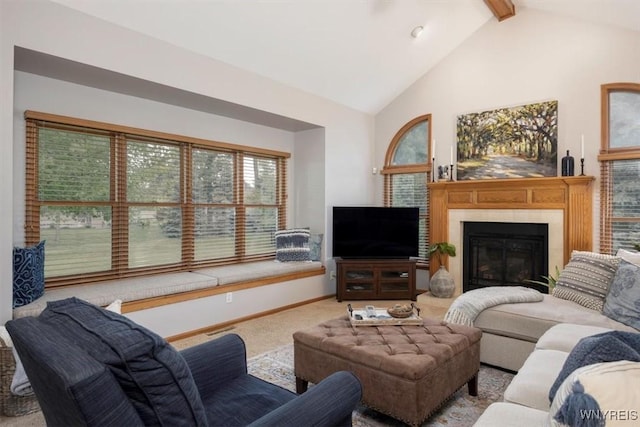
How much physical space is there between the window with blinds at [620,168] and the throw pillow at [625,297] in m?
1.68

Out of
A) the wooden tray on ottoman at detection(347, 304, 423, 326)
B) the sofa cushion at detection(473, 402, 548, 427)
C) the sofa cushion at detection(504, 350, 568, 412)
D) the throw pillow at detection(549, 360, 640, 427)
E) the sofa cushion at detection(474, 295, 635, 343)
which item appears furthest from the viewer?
the sofa cushion at detection(474, 295, 635, 343)

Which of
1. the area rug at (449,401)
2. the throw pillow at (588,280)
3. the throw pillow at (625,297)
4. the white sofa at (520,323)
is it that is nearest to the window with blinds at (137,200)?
the area rug at (449,401)

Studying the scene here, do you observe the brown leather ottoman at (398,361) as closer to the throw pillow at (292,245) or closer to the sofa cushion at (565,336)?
the sofa cushion at (565,336)

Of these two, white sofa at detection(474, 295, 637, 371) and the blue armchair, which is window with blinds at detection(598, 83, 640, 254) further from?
the blue armchair

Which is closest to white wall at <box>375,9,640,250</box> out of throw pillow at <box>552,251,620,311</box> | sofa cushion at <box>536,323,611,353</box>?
throw pillow at <box>552,251,620,311</box>

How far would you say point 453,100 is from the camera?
5402 mm

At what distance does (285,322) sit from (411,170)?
2956mm

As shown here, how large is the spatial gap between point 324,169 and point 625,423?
460cm

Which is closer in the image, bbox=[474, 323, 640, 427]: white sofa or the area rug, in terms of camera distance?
bbox=[474, 323, 640, 427]: white sofa

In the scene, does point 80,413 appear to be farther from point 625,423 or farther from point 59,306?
point 625,423

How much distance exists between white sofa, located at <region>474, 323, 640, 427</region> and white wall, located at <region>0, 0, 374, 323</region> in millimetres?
3179

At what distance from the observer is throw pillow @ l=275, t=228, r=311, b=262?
206 inches

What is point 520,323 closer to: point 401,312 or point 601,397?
point 401,312

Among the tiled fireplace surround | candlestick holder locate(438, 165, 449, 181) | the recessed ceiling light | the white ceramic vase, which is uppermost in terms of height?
the recessed ceiling light
